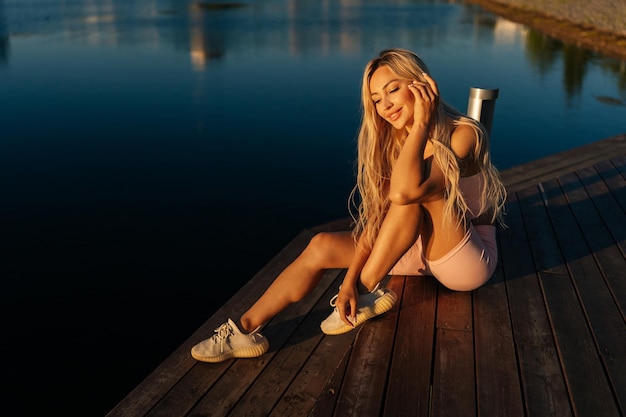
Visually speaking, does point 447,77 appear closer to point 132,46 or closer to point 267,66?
point 267,66

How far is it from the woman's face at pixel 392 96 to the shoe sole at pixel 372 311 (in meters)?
1.03

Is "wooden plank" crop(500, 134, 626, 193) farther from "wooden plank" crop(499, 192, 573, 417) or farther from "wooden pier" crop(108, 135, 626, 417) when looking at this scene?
"wooden pier" crop(108, 135, 626, 417)

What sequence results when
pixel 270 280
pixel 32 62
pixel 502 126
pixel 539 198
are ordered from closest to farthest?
pixel 270 280 → pixel 539 198 → pixel 502 126 → pixel 32 62

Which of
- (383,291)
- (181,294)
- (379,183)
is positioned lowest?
(181,294)

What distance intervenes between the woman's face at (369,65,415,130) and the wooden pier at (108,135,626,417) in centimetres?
118

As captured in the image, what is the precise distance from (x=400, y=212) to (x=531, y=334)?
109cm

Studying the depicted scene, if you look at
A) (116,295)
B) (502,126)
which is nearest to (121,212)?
(116,295)

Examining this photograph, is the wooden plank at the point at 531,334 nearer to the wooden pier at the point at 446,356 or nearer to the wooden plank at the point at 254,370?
the wooden pier at the point at 446,356

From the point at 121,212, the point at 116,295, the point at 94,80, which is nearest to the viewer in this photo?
the point at 116,295

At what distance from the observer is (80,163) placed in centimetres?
1011

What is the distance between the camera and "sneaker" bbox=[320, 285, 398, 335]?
11.1 feet

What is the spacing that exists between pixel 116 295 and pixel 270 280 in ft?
8.00

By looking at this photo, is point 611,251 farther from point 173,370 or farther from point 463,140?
point 173,370

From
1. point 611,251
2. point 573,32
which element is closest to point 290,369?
point 611,251
